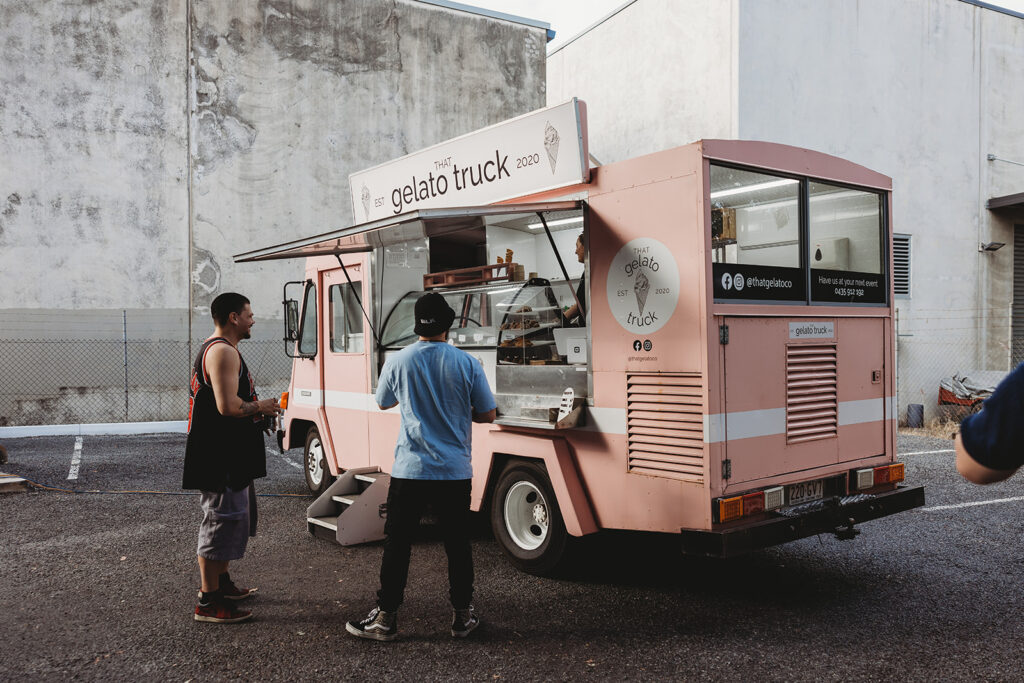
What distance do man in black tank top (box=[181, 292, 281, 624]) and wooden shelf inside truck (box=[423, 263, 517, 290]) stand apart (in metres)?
2.08

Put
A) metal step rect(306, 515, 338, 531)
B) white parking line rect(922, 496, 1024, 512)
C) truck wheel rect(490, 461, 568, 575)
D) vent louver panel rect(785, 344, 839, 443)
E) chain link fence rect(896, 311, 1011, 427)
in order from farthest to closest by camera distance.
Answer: chain link fence rect(896, 311, 1011, 427) → white parking line rect(922, 496, 1024, 512) → metal step rect(306, 515, 338, 531) → truck wheel rect(490, 461, 568, 575) → vent louver panel rect(785, 344, 839, 443)

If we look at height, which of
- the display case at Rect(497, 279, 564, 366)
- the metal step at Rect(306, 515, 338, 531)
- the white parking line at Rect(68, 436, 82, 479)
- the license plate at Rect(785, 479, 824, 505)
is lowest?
the white parking line at Rect(68, 436, 82, 479)

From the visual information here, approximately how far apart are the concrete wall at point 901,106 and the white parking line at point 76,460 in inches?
434

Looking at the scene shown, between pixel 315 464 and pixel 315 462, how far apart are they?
21 mm

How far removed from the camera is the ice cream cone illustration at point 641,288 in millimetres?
4906

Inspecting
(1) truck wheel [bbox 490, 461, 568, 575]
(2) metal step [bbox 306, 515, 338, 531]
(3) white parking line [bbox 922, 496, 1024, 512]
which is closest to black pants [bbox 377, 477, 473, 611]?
(1) truck wheel [bbox 490, 461, 568, 575]

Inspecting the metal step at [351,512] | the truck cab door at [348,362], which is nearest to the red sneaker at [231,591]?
the metal step at [351,512]

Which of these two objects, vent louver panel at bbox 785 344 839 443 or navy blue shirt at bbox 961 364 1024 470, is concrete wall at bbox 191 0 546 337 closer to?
vent louver panel at bbox 785 344 839 443

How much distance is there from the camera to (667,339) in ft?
15.7

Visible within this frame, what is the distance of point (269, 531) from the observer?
6.85 meters

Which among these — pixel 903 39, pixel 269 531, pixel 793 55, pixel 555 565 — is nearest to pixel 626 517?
pixel 555 565

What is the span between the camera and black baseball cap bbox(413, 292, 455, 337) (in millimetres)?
4504

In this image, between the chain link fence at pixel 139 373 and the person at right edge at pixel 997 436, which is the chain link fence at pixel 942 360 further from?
the person at right edge at pixel 997 436

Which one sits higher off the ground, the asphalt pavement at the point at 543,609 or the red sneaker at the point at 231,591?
the red sneaker at the point at 231,591
